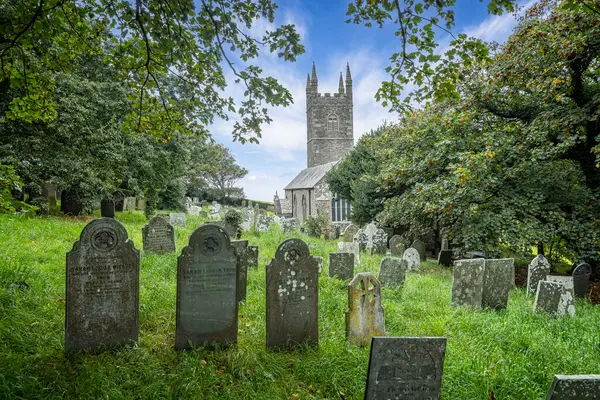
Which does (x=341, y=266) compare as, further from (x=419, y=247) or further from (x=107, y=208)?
(x=107, y=208)

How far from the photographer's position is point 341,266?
8234 mm

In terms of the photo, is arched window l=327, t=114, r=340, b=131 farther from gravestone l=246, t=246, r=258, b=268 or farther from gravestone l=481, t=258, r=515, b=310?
gravestone l=481, t=258, r=515, b=310

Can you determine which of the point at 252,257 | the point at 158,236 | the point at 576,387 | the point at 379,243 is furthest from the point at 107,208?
the point at 576,387

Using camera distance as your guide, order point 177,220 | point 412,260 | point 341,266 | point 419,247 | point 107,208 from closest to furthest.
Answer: point 341,266 < point 412,260 < point 419,247 < point 177,220 < point 107,208

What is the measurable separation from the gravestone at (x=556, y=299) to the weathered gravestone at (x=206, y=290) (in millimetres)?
5462

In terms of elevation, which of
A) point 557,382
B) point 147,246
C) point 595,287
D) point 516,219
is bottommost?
point 595,287

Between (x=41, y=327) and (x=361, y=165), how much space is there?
20.2 m

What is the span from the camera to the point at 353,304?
4.67 m

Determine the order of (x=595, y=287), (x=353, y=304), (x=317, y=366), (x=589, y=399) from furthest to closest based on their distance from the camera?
(x=595, y=287) → (x=353, y=304) → (x=317, y=366) → (x=589, y=399)

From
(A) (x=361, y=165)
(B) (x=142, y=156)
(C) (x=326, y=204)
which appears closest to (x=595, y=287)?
(A) (x=361, y=165)

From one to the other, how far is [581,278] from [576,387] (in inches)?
318

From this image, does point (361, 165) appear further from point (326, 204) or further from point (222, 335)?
point (222, 335)

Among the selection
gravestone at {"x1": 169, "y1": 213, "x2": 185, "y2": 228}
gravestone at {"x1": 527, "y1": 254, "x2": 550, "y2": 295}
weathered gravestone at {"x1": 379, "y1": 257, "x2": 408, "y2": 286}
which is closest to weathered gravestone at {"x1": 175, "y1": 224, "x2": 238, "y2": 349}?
weathered gravestone at {"x1": 379, "y1": 257, "x2": 408, "y2": 286}

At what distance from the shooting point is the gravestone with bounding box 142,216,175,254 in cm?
940
